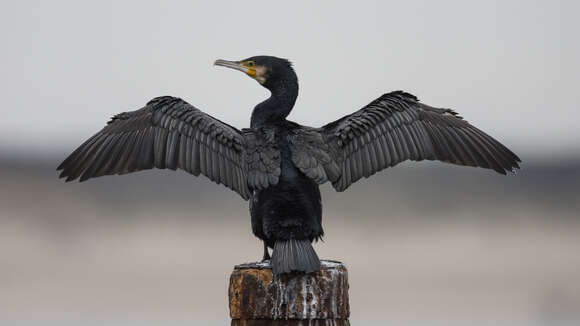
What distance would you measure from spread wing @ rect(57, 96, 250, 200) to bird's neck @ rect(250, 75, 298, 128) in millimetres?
336

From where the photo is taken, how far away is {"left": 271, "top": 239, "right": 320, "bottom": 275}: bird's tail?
5.83 m

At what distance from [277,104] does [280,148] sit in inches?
33.5

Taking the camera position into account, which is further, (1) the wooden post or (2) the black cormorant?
(2) the black cormorant

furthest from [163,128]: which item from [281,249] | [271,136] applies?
[281,249]

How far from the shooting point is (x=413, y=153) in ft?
25.3

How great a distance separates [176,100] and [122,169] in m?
0.60

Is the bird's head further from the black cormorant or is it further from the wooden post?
the wooden post

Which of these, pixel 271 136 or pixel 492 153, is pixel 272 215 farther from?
pixel 492 153

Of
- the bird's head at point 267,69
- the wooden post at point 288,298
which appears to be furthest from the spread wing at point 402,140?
the wooden post at point 288,298

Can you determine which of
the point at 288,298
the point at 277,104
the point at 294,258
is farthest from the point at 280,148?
the point at 288,298

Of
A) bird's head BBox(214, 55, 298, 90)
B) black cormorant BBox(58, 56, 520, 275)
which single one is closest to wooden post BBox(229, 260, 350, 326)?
black cormorant BBox(58, 56, 520, 275)

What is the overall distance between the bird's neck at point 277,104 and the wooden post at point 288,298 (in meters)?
1.90

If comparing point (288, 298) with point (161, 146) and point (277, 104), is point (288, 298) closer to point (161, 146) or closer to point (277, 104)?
point (161, 146)

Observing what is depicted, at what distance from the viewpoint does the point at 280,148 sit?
6.89 meters
